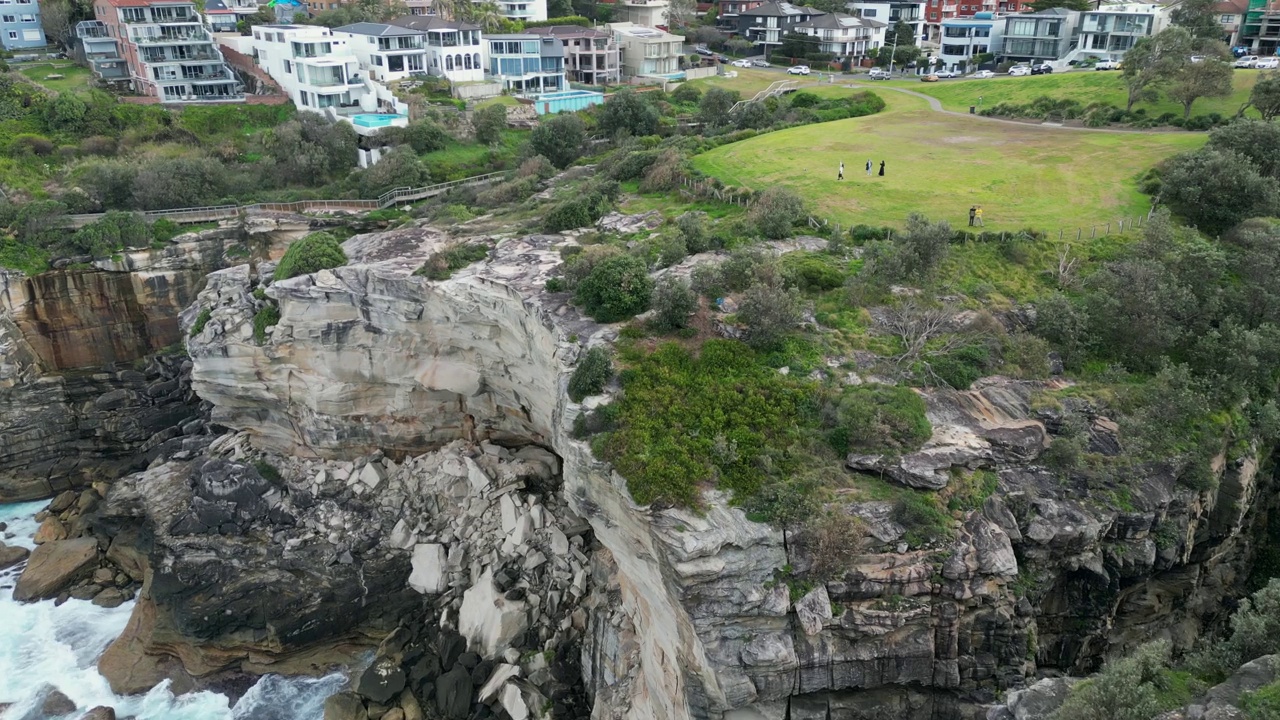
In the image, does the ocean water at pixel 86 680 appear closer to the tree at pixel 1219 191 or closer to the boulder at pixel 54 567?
the boulder at pixel 54 567

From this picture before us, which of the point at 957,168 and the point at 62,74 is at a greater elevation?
the point at 62,74

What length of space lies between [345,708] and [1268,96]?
5069cm

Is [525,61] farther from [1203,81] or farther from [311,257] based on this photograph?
[1203,81]

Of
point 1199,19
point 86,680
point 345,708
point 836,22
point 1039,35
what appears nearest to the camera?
point 345,708

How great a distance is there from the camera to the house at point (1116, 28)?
225 ft

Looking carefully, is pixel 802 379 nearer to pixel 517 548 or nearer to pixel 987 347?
pixel 987 347

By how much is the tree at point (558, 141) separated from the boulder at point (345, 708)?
37154 mm

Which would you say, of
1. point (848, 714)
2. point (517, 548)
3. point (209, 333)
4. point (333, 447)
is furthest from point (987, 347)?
point (209, 333)

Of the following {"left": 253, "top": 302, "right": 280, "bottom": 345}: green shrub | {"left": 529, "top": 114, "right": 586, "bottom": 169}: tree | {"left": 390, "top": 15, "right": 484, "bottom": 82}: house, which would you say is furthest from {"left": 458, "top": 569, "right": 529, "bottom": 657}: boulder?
{"left": 390, "top": 15, "right": 484, "bottom": 82}: house

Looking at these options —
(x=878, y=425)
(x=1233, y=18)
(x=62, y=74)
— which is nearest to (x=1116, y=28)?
(x=1233, y=18)

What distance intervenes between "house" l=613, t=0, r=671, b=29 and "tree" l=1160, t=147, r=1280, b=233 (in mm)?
72920

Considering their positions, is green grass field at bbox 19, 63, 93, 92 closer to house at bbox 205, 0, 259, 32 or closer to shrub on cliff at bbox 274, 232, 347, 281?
house at bbox 205, 0, 259, 32

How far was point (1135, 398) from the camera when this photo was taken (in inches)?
1043

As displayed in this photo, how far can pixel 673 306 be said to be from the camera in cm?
2875
